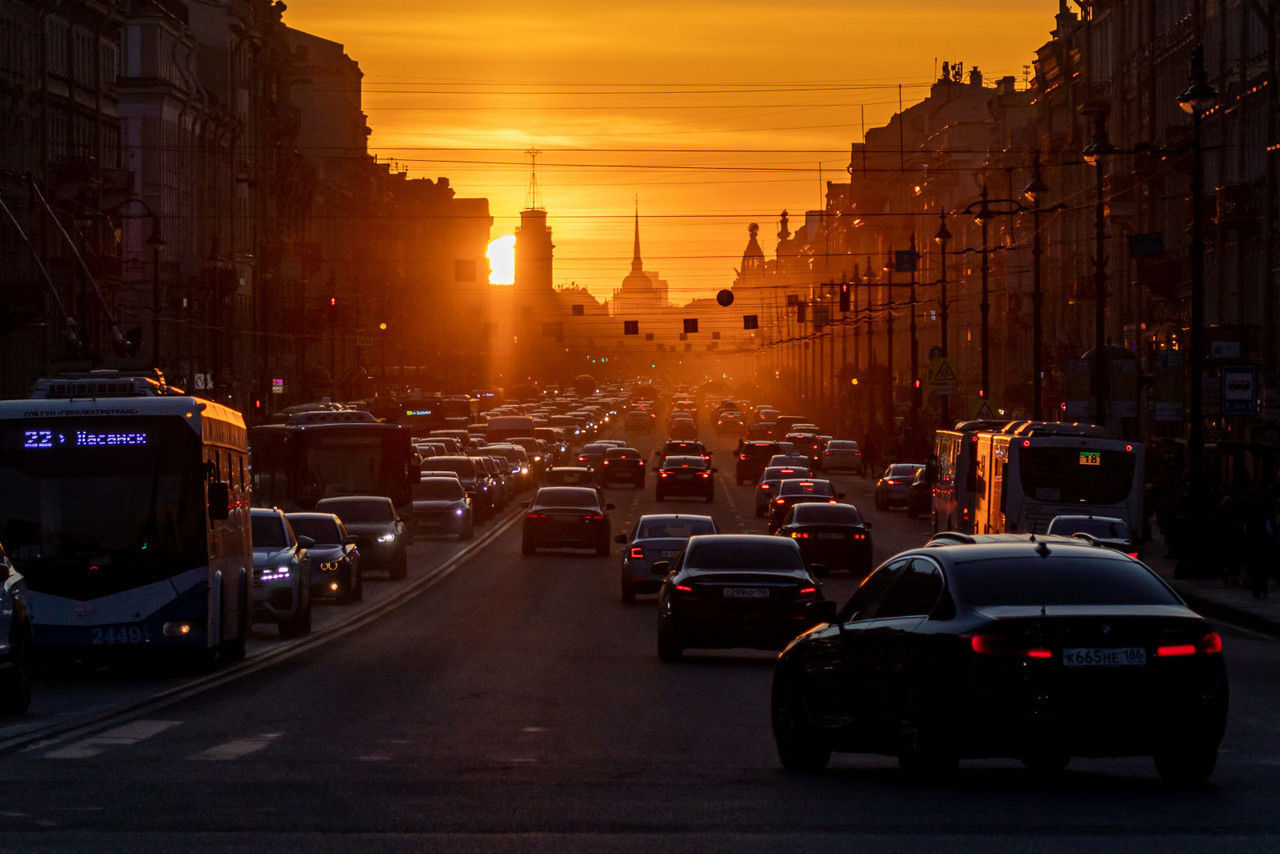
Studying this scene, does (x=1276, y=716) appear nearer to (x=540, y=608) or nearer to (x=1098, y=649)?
(x=1098, y=649)

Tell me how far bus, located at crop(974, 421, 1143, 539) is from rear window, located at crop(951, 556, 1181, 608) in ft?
86.2

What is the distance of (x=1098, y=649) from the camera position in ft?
38.0

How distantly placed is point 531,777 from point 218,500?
984 centimetres

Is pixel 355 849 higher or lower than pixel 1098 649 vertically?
lower

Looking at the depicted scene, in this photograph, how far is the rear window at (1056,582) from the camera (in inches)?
470

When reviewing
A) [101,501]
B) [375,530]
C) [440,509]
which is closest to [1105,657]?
[101,501]

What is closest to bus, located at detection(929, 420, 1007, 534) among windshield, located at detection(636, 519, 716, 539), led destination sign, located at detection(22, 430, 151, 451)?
windshield, located at detection(636, 519, 716, 539)

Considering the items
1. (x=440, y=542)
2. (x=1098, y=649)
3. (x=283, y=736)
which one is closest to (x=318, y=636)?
(x=283, y=736)

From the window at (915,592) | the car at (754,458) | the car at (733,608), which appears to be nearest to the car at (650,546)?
the car at (733,608)

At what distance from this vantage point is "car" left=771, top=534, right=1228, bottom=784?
37.9 feet

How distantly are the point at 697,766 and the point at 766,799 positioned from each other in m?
1.90

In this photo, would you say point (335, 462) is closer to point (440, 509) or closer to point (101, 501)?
point (440, 509)

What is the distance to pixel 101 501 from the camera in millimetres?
22453

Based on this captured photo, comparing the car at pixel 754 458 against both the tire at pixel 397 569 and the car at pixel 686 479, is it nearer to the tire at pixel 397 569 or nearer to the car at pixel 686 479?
the car at pixel 686 479
